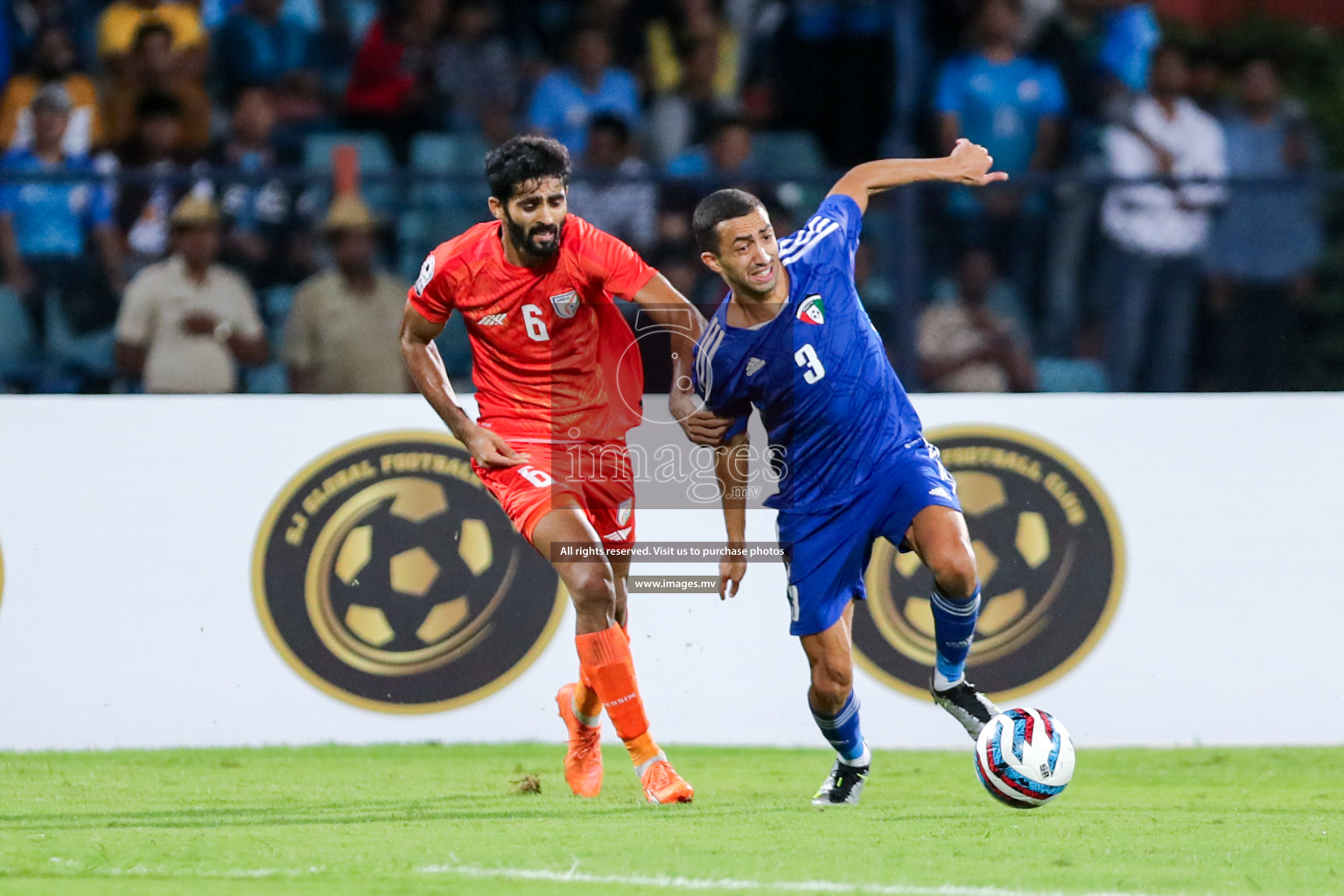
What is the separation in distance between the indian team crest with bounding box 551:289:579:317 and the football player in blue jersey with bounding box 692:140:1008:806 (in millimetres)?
578

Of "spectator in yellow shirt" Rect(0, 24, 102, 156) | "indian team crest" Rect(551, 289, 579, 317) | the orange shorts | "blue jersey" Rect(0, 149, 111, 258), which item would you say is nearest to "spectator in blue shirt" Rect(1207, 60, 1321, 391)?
the orange shorts

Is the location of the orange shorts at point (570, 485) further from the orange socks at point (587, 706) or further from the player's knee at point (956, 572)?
the player's knee at point (956, 572)

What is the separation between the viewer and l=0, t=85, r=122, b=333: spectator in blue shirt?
8.66m

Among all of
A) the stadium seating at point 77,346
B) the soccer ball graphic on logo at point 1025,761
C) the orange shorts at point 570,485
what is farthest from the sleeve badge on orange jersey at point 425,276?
the soccer ball graphic on logo at point 1025,761

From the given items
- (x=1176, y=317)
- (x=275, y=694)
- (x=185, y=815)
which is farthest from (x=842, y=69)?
(x=185, y=815)

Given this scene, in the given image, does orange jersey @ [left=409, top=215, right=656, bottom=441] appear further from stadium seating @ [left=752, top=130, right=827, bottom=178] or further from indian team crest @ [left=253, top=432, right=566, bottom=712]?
stadium seating @ [left=752, top=130, right=827, bottom=178]

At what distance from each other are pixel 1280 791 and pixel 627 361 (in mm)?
3162

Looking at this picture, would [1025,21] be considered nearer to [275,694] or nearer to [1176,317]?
[1176,317]

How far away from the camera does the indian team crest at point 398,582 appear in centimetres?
816

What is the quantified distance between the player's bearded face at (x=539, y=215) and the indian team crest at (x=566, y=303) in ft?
0.64

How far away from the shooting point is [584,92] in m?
10.6

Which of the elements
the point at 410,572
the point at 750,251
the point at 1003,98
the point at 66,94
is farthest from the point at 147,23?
the point at 750,251

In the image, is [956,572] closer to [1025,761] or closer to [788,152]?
[1025,761]

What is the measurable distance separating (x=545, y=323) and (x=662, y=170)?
3.81m
